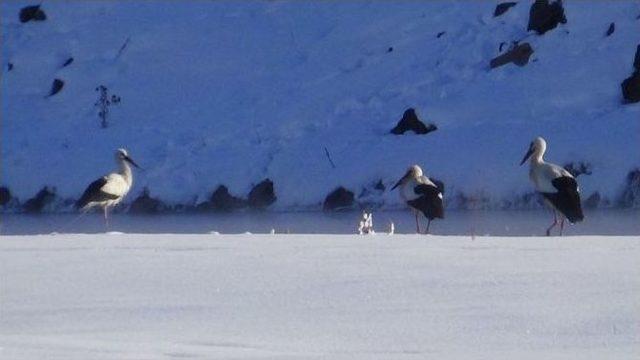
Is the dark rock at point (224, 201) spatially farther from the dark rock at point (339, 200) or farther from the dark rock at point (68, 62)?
the dark rock at point (68, 62)

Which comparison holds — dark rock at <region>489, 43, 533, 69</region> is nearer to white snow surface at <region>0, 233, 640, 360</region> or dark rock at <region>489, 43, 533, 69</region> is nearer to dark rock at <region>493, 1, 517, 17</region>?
dark rock at <region>493, 1, 517, 17</region>

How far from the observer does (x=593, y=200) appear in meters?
39.2

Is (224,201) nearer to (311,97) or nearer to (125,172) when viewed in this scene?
(311,97)

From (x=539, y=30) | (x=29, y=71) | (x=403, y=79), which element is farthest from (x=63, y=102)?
(x=539, y=30)

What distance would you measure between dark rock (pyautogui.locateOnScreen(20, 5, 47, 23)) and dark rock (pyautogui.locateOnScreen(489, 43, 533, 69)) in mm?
23450

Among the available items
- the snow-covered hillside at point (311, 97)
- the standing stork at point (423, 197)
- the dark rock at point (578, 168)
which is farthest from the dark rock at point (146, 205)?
the standing stork at point (423, 197)

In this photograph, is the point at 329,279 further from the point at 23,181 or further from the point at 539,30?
the point at 539,30

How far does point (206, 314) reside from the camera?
820 centimetres

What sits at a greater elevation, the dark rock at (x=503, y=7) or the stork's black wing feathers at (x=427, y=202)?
the dark rock at (x=503, y=7)

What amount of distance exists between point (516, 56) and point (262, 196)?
1163 centimetres

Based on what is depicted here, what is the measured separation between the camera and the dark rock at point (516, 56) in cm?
5266

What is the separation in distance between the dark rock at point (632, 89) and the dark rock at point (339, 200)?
375 inches

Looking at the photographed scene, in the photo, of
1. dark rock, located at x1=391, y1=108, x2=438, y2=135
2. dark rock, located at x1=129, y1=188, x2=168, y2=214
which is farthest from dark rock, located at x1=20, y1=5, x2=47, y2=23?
dark rock, located at x1=391, y1=108, x2=438, y2=135

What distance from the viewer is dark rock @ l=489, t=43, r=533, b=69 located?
52.7m
